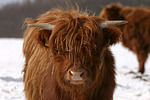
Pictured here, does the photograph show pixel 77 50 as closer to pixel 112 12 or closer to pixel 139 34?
pixel 139 34

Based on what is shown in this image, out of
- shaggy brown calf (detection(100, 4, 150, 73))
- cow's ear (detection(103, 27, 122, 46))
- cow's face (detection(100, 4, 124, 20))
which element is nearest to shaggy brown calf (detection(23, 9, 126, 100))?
cow's ear (detection(103, 27, 122, 46))

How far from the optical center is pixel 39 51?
2598 mm

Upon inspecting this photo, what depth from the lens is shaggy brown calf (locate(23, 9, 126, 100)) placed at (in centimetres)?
201

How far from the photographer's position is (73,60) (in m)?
2.00

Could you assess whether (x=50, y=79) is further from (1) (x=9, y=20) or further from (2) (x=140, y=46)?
(1) (x=9, y=20)

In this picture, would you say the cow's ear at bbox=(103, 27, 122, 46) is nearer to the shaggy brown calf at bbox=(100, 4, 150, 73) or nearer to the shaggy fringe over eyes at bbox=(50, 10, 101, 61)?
the shaggy fringe over eyes at bbox=(50, 10, 101, 61)

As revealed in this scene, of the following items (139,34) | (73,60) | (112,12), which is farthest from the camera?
(112,12)

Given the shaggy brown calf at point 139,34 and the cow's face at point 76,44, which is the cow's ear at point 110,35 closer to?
the cow's face at point 76,44

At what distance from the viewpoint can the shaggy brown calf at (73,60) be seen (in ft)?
6.61

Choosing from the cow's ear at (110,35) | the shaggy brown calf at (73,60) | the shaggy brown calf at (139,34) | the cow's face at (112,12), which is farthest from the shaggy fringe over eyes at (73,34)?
the cow's face at (112,12)

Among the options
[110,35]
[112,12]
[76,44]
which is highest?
[112,12]

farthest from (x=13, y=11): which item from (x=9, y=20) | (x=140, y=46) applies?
(x=140, y=46)

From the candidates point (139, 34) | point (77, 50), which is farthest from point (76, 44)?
point (139, 34)

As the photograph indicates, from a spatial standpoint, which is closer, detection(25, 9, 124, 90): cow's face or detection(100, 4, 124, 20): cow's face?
detection(25, 9, 124, 90): cow's face
